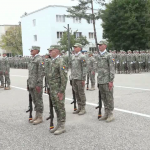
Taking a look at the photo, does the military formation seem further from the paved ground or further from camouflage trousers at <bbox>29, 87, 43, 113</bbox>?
the paved ground

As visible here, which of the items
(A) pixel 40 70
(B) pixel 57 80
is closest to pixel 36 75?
(A) pixel 40 70

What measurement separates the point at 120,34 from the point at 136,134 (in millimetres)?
28612

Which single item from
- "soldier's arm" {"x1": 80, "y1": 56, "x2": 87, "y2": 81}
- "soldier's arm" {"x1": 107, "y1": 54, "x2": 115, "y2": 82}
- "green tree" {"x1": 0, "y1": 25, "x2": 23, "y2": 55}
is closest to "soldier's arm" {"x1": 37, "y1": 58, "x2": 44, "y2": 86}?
"soldier's arm" {"x1": 80, "y1": 56, "x2": 87, "y2": 81}

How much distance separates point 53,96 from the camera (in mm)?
5352

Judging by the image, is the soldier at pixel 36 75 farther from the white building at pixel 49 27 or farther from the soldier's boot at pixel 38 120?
the white building at pixel 49 27

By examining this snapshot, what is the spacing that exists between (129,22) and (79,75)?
25.1 metres

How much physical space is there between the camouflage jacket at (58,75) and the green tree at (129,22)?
26724 mm

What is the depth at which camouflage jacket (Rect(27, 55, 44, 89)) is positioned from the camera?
6.10 meters

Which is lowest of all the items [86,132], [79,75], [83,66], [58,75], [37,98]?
[86,132]

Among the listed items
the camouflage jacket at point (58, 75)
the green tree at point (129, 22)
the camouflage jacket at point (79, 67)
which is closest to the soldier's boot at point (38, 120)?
the camouflage jacket at point (58, 75)

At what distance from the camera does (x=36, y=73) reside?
6.17 meters

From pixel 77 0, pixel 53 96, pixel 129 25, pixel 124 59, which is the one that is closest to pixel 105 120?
pixel 53 96

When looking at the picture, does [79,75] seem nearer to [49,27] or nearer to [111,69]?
[111,69]

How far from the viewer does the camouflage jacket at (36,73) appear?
6.10m
